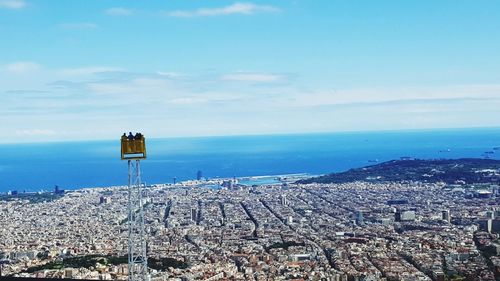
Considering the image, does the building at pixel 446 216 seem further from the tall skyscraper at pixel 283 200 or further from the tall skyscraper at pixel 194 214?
the tall skyscraper at pixel 194 214

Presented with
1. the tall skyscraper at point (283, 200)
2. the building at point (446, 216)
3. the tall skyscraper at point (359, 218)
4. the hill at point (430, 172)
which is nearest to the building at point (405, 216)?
the building at point (446, 216)

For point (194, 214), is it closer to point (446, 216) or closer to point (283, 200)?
point (283, 200)

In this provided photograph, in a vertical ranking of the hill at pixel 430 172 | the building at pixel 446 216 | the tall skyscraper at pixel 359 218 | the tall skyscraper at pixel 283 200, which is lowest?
the tall skyscraper at pixel 283 200

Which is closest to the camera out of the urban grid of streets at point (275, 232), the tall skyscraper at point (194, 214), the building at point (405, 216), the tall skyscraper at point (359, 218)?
the urban grid of streets at point (275, 232)

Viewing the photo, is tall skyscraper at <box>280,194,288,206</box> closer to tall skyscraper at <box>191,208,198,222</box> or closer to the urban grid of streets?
the urban grid of streets

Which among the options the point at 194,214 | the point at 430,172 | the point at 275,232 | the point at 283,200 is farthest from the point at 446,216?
the point at 430,172

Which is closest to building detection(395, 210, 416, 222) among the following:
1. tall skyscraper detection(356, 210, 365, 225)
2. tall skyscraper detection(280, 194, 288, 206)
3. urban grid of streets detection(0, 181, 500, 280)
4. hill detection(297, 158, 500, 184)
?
urban grid of streets detection(0, 181, 500, 280)
